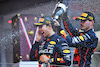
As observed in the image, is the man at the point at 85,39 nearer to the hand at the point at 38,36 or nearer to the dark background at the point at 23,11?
the dark background at the point at 23,11

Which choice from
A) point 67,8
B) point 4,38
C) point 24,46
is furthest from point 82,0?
point 4,38

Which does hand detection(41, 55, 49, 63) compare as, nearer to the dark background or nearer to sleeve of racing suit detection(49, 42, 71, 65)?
sleeve of racing suit detection(49, 42, 71, 65)

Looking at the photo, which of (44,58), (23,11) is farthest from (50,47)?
(23,11)

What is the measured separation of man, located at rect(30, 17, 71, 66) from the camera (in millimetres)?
3008

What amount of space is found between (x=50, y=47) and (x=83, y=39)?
64cm

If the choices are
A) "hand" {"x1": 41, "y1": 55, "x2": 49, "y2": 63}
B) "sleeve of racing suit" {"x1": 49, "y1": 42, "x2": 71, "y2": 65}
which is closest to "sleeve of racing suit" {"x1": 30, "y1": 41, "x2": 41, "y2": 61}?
"hand" {"x1": 41, "y1": 55, "x2": 49, "y2": 63}

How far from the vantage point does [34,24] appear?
3.20 metres

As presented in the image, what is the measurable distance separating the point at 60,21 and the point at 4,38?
1.22m

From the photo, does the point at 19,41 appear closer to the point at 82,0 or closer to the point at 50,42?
the point at 50,42

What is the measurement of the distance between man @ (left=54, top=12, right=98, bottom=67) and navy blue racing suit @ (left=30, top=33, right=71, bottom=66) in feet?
0.41

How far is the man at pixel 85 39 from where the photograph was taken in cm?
299

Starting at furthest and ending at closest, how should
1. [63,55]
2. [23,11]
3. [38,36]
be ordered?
[23,11] < [38,36] < [63,55]

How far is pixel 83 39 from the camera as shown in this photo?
3012 millimetres

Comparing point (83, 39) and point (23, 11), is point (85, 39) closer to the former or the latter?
point (83, 39)
